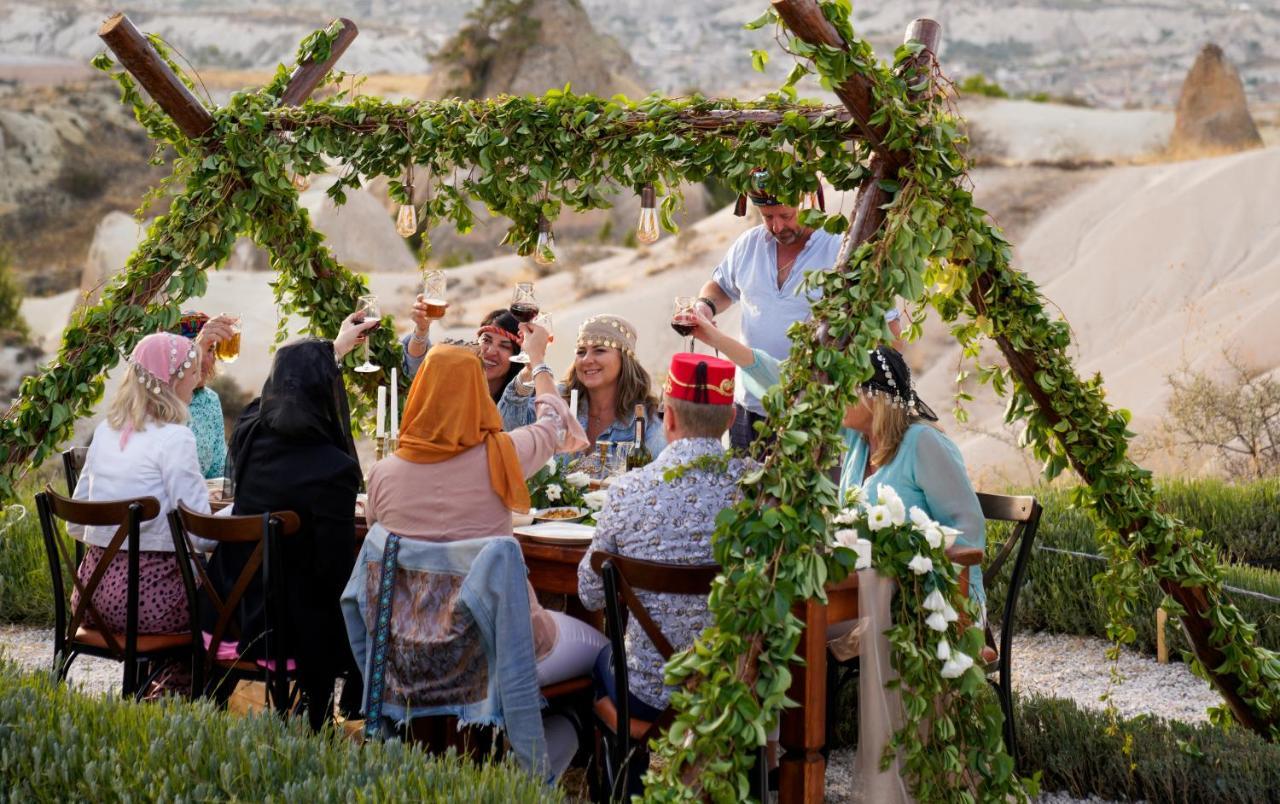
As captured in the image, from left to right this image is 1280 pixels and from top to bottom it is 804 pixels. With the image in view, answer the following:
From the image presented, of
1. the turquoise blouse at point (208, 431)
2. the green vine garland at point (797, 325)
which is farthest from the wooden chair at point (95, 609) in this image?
the turquoise blouse at point (208, 431)

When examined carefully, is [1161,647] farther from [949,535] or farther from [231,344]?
[231,344]

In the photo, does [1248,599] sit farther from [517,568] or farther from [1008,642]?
[517,568]

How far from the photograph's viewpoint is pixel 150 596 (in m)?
4.79

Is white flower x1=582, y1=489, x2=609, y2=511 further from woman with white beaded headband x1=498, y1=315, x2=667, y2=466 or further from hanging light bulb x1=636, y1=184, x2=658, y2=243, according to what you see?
hanging light bulb x1=636, y1=184, x2=658, y2=243

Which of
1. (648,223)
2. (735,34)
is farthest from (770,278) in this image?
(735,34)

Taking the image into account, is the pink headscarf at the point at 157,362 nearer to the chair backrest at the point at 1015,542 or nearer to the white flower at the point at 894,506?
the white flower at the point at 894,506

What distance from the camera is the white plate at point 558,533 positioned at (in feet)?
14.8

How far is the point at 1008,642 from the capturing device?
4.76 metres

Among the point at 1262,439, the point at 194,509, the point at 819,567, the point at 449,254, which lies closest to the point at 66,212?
the point at 449,254

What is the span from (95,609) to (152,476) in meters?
0.49

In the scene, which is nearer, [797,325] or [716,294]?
[797,325]

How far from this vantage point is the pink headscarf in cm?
488

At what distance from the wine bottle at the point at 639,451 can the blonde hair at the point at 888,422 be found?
1.08 metres

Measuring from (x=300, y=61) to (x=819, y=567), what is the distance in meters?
3.54
